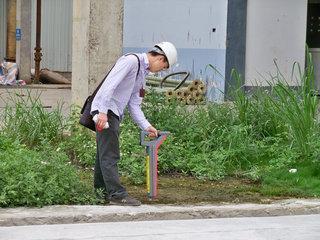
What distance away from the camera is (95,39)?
1183cm

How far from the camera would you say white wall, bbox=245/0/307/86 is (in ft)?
60.3

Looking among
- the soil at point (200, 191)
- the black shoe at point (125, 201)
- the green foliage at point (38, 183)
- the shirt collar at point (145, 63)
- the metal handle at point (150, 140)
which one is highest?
the shirt collar at point (145, 63)

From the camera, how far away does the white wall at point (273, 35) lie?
1839 centimetres

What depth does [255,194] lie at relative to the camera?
9312 millimetres

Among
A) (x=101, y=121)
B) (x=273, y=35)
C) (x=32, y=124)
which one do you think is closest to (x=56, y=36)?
(x=273, y=35)

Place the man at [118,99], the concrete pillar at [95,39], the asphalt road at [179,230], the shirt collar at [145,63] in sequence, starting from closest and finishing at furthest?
1. the asphalt road at [179,230]
2. the man at [118,99]
3. the shirt collar at [145,63]
4. the concrete pillar at [95,39]

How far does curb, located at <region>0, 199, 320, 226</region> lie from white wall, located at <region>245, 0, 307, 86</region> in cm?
974

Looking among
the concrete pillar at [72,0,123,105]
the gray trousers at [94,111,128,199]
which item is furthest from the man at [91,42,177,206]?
the concrete pillar at [72,0,123,105]

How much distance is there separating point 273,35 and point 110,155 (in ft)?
36.0

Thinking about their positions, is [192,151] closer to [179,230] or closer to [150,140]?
[150,140]

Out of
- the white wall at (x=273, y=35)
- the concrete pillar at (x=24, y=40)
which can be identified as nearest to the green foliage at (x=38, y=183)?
the white wall at (x=273, y=35)

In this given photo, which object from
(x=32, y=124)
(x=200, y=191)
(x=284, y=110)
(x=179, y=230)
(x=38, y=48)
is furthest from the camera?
(x=38, y=48)

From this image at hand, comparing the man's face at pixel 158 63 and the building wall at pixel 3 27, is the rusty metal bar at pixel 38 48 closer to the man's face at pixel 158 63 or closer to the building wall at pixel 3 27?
the building wall at pixel 3 27

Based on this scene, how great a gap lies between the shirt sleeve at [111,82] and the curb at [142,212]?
3.17ft
